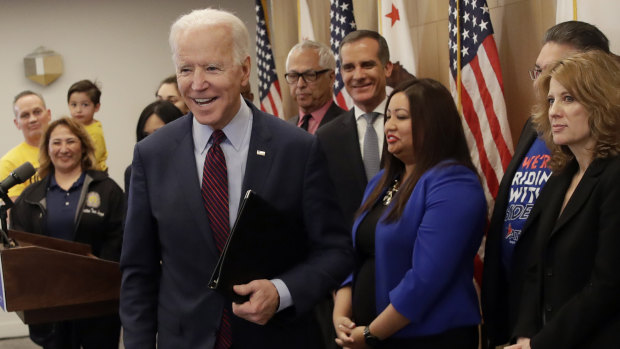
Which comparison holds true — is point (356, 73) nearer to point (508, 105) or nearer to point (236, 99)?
point (508, 105)

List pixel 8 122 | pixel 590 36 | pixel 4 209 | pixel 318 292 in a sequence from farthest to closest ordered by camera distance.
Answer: pixel 8 122
pixel 4 209
pixel 590 36
pixel 318 292

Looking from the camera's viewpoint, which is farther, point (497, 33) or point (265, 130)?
point (497, 33)

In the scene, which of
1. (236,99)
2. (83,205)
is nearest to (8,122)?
(83,205)

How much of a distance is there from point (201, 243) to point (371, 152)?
165 cm

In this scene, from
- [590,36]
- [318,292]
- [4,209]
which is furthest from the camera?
[4,209]

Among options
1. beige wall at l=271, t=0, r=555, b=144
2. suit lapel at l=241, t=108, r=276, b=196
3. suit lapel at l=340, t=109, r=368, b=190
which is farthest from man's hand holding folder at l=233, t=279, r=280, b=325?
beige wall at l=271, t=0, r=555, b=144

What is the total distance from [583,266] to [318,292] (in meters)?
0.75

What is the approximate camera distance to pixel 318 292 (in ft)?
6.37

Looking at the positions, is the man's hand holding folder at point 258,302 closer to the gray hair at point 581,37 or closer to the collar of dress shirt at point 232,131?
the collar of dress shirt at point 232,131

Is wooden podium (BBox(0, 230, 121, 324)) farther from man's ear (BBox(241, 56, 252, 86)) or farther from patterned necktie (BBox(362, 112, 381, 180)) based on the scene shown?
man's ear (BBox(241, 56, 252, 86))

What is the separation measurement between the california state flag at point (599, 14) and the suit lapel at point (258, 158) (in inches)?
58.9

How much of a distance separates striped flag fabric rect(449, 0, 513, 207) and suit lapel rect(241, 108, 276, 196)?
71.5 inches

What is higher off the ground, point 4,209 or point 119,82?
point 119,82

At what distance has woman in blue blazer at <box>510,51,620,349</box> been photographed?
1984 mm
